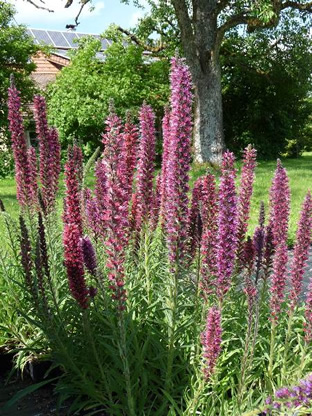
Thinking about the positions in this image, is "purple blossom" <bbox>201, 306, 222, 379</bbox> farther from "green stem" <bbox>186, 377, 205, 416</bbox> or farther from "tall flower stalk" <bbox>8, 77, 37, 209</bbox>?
"tall flower stalk" <bbox>8, 77, 37, 209</bbox>

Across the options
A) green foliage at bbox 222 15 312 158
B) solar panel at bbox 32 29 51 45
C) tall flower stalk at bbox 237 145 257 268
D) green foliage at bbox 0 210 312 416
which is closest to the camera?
green foliage at bbox 0 210 312 416

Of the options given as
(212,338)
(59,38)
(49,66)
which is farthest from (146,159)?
(49,66)

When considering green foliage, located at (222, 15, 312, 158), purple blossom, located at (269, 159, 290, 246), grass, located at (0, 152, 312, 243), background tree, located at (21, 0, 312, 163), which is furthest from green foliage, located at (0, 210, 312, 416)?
green foliage, located at (222, 15, 312, 158)

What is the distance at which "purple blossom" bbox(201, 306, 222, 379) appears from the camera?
7.44ft

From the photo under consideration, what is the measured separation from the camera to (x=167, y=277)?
115 inches

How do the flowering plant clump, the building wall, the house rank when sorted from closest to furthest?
the flowering plant clump < the house < the building wall

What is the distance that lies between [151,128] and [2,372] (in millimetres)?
2625

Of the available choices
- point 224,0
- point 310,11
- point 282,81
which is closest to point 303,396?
point 224,0

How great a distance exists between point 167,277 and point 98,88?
1960 centimetres

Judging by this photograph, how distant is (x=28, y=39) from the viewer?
21.8 metres

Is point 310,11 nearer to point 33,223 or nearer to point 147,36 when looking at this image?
point 147,36

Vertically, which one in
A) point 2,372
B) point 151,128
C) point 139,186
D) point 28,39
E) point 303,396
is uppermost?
point 28,39

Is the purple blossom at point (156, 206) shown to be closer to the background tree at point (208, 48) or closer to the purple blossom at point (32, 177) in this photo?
the purple blossom at point (32, 177)

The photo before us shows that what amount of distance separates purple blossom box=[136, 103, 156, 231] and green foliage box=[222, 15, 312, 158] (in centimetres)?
2112
